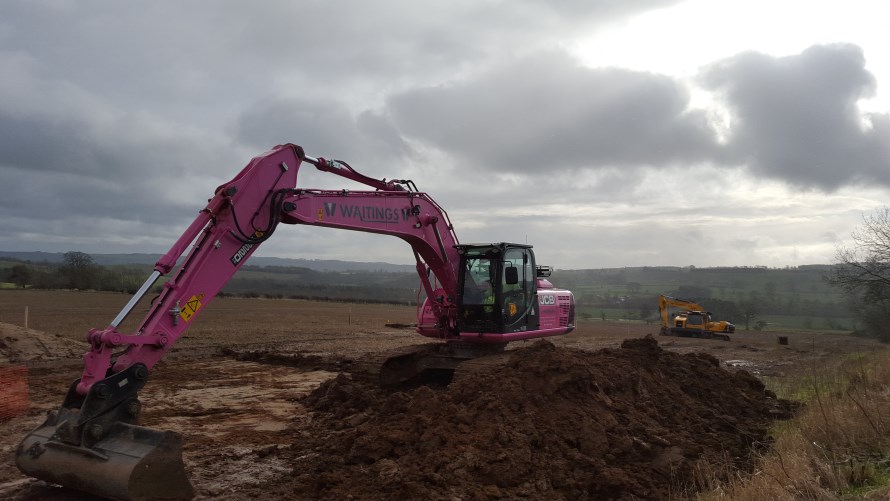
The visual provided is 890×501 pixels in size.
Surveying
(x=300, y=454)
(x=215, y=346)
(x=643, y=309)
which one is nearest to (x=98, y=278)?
(x=215, y=346)

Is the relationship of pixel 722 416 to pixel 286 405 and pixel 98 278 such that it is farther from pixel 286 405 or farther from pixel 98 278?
pixel 98 278

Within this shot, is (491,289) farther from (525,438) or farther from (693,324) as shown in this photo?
(693,324)

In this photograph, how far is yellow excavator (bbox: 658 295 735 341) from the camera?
33.4 meters

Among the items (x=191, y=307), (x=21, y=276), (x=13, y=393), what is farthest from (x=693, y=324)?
(x=21, y=276)

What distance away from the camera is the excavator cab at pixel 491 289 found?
1061cm

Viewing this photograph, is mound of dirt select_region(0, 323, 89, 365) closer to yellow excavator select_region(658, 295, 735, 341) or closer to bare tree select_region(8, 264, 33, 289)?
yellow excavator select_region(658, 295, 735, 341)

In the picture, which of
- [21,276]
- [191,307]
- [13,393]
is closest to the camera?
[191,307]

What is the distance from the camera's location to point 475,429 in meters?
7.11

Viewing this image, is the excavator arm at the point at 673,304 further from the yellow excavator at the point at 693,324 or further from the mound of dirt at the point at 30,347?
the mound of dirt at the point at 30,347

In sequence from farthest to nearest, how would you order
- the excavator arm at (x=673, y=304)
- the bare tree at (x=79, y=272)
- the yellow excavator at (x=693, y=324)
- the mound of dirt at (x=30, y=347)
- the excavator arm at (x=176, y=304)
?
the bare tree at (x=79, y=272)
the excavator arm at (x=673, y=304)
the yellow excavator at (x=693, y=324)
the mound of dirt at (x=30, y=347)
the excavator arm at (x=176, y=304)

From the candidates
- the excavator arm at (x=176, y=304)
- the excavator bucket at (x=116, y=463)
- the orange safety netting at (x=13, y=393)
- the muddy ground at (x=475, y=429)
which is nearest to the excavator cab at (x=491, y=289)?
the excavator arm at (x=176, y=304)

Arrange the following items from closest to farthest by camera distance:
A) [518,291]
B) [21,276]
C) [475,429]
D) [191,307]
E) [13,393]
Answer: [191,307] < [475,429] < [13,393] < [518,291] < [21,276]

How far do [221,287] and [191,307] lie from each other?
2.70 feet

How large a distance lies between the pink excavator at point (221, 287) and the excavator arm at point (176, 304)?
0.04ft
